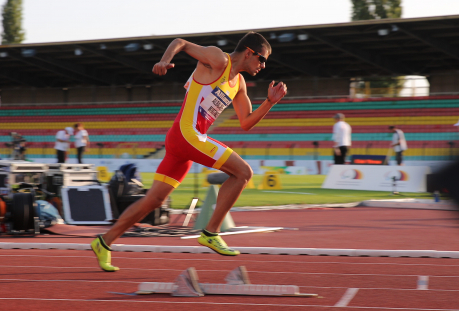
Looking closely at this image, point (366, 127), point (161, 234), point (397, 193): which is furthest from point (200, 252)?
point (366, 127)

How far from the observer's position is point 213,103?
4.28m

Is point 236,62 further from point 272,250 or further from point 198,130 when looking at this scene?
point 272,250

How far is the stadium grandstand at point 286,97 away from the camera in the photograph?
27.9m

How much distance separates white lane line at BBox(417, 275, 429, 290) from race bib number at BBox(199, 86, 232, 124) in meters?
2.01

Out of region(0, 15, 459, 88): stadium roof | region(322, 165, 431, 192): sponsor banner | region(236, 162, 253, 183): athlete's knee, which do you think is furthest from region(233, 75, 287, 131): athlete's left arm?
region(0, 15, 459, 88): stadium roof

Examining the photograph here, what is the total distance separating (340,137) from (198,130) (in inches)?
481

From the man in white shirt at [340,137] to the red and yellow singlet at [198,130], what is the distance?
11.8 metres

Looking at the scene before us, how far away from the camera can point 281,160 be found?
1085 inches

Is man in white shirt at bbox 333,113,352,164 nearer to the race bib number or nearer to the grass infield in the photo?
the grass infield

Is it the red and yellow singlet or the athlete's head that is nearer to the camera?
the red and yellow singlet

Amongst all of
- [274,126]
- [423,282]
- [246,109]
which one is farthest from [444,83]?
[246,109]

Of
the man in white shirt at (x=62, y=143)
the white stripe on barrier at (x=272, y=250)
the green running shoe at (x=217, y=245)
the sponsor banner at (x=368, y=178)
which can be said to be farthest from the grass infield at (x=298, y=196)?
the green running shoe at (x=217, y=245)

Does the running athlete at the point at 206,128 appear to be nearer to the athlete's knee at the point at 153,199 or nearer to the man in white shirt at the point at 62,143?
the athlete's knee at the point at 153,199

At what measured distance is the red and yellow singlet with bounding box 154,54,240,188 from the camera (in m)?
4.20
